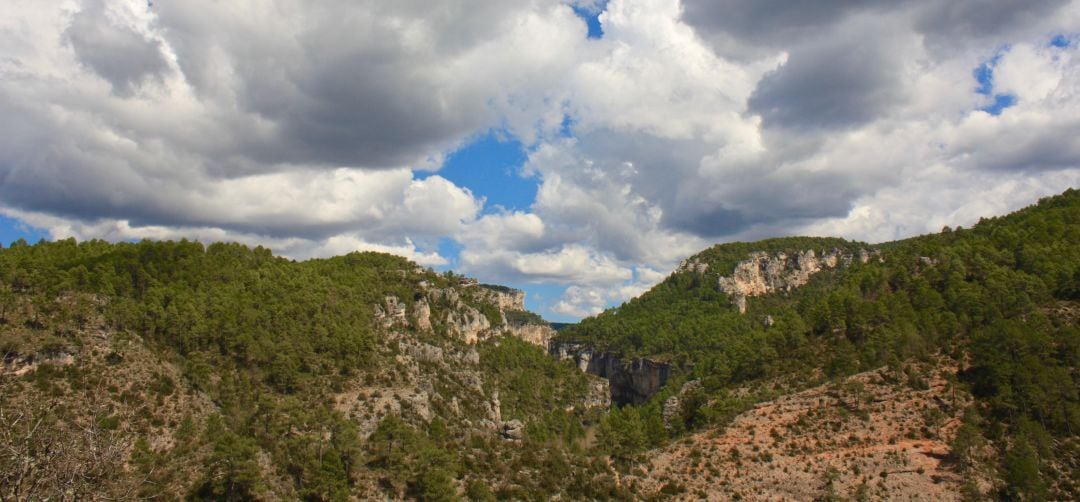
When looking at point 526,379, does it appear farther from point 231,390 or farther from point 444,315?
point 231,390

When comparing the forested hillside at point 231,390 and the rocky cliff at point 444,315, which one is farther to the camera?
the rocky cliff at point 444,315

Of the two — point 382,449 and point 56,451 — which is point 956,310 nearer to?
point 382,449

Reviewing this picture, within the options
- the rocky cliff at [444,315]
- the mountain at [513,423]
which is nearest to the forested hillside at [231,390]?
the mountain at [513,423]

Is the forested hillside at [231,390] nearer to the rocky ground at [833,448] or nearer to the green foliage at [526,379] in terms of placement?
the green foliage at [526,379]

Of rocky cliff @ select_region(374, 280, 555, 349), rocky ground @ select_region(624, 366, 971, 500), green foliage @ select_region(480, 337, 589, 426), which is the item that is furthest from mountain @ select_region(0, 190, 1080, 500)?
green foliage @ select_region(480, 337, 589, 426)

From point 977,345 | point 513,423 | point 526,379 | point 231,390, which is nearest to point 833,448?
point 977,345

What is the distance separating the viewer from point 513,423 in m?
96.7

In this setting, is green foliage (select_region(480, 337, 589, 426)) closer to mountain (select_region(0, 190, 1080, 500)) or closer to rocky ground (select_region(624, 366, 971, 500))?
mountain (select_region(0, 190, 1080, 500))

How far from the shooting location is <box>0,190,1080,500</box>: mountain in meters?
50.9

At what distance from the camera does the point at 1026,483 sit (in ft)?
151

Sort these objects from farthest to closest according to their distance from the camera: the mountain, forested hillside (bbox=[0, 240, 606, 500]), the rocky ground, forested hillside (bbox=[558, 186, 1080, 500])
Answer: forested hillside (bbox=[558, 186, 1080, 500])
the mountain
the rocky ground
forested hillside (bbox=[0, 240, 606, 500])

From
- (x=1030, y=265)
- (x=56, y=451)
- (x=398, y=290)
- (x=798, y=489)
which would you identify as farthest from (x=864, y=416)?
(x=398, y=290)

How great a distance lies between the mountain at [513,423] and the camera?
167ft

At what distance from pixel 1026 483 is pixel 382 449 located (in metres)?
62.0
